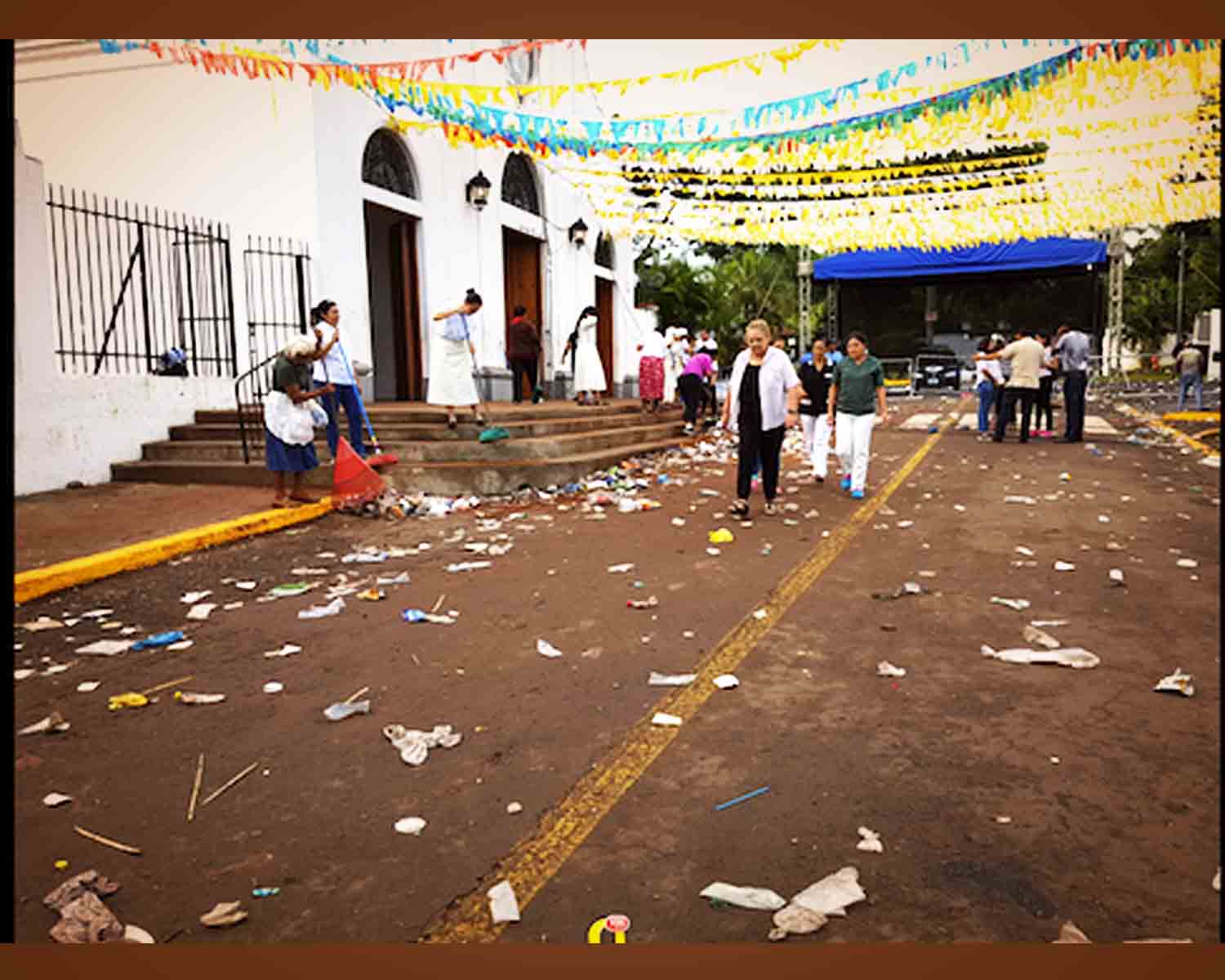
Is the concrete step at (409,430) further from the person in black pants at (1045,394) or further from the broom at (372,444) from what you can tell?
the person in black pants at (1045,394)

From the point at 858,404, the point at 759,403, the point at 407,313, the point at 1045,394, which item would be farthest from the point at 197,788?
the point at 1045,394

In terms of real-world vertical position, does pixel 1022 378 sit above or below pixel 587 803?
above

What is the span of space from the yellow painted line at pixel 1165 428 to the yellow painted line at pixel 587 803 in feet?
24.5

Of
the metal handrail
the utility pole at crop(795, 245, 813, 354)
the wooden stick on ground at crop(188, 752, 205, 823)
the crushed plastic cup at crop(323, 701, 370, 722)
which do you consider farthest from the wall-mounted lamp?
the wooden stick on ground at crop(188, 752, 205, 823)

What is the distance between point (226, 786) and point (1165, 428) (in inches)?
627

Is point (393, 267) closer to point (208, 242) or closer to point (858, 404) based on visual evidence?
point (208, 242)

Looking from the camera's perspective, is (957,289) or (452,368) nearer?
(452,368)

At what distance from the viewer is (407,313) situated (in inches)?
563

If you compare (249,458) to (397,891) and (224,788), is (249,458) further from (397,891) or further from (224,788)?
(397,891)

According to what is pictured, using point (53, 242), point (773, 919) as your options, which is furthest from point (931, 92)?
point (773, 919)

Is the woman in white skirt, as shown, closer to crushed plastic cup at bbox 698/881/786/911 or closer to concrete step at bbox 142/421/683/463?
concrete step at bbox 142/421/683/463

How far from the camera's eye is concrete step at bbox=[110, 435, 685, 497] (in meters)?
9.33

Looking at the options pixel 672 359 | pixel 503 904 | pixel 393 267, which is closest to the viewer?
pixel 503 904

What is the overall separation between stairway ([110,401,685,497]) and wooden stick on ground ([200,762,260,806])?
20.6ft
